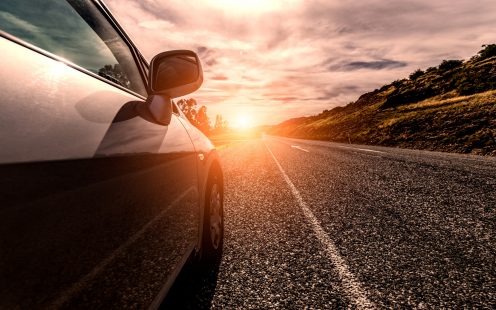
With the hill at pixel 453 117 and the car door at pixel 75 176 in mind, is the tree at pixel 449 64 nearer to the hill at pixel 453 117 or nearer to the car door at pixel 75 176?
the hill at pixel 453 117

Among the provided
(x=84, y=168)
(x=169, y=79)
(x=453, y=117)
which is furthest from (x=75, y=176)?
(x=453, y=117)

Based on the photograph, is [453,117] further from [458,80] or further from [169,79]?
[169,79]

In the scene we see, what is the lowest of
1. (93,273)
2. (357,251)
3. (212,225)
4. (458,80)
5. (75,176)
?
(357,251)

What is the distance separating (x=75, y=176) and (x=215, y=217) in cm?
209

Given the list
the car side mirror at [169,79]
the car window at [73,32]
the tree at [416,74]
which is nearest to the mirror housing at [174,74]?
the car side mirror at [169,79]

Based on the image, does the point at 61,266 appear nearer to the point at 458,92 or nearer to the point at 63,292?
the point at 63,292

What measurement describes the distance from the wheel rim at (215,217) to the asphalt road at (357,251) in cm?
23

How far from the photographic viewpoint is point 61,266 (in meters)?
0.89

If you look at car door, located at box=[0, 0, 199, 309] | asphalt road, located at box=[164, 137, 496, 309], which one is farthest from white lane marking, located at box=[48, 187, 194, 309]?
asphalt road, located at box=[164, 137, 496, 309]

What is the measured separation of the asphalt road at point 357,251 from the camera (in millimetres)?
2240

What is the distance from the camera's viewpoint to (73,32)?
1.65 meters

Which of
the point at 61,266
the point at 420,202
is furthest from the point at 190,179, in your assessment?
the point at 420,202

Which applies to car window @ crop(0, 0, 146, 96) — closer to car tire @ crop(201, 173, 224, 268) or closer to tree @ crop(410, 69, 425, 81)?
car tire @ crop(201, 173, 224, 268)

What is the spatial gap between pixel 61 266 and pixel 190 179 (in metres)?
1.35
